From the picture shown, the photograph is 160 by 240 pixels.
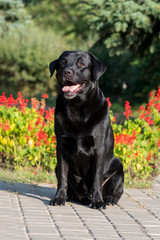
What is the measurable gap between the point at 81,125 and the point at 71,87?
417mm

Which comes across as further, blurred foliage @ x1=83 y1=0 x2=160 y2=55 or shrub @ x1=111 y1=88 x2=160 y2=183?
blurred foliage @ x1=83 y1=0 x2=160 y2=55

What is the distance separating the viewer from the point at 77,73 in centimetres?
496

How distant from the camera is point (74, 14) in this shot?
3597 cm

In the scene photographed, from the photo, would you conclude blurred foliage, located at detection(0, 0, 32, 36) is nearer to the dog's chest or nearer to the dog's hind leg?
the dog's hind leg

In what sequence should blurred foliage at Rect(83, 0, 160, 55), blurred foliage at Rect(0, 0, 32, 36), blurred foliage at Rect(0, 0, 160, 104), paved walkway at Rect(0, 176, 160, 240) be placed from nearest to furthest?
paved walkway at Rect(0, 176, 160, 240), blurred foliage at Rect(83, 0, 160, 55), blurred foliage at Rect(0, 0, 160, 104), blurred foliage at Rect(0, 0, 32, 36)

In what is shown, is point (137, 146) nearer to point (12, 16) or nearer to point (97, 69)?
point (97, 69)

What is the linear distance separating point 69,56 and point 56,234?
6.21 ft

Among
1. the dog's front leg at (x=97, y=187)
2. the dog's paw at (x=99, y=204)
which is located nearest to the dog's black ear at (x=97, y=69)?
the dog's front leg at (x=97, y=187)

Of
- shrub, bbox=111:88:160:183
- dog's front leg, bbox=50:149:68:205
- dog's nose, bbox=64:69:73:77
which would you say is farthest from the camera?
shrub, bbox=111:88:160:183

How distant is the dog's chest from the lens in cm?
505

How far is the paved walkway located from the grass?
0.47 meters

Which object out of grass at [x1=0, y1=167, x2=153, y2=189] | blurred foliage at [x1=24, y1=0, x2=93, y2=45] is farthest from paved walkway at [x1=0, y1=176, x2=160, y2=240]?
blurred foliage at [x1=24, y1=0, x2=93, y2=45]

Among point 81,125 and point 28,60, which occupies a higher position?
point 81,125

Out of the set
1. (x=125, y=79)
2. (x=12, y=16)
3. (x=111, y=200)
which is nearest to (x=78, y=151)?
(x=111, y=200)
